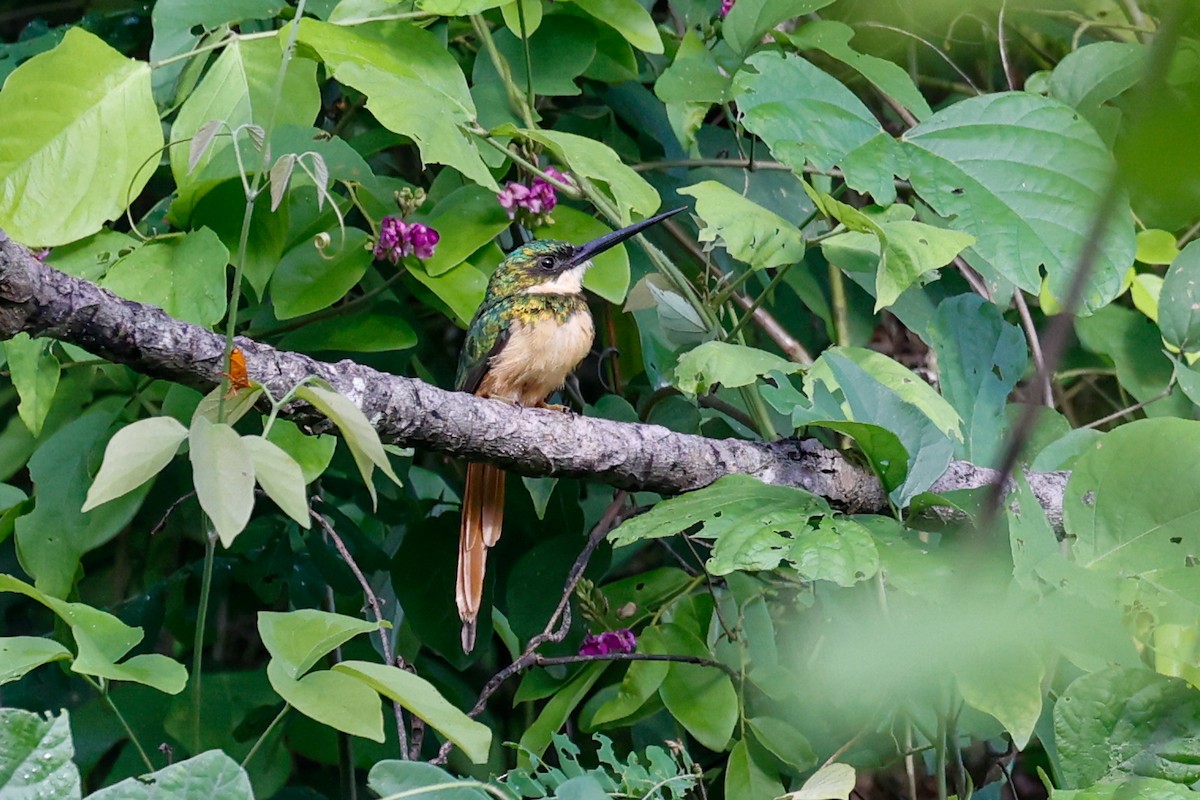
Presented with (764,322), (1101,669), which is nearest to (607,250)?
(764,322)

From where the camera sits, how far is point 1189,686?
95cm

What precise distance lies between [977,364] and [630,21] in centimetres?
65

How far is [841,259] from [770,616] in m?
0.57

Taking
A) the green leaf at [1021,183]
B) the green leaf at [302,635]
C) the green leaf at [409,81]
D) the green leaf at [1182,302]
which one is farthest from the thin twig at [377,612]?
the green leaf at [1182,302]

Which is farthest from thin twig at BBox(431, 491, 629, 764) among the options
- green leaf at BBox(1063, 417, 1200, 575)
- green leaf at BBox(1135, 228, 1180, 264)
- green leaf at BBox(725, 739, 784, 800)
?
green leaf at BBox(1135, 228, 1180, 264)

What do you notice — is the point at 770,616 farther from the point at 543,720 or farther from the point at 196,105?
the point at 196,105

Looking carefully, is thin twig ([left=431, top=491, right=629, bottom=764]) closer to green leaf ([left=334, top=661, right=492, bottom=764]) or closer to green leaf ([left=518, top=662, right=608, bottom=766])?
green leaf ([left=518, top=662, right=608, bottom=766])

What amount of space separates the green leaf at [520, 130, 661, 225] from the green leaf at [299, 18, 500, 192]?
83mm

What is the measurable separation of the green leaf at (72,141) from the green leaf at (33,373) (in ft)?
0.42

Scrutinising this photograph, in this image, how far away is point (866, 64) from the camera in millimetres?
1457

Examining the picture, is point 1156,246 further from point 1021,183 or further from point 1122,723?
point 1122,723

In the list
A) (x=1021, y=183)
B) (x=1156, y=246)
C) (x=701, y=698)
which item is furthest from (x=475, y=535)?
(x=1156, y=246)

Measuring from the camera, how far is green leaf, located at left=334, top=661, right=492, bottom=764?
76 cm

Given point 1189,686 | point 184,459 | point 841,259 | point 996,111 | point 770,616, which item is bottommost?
point 770,616
